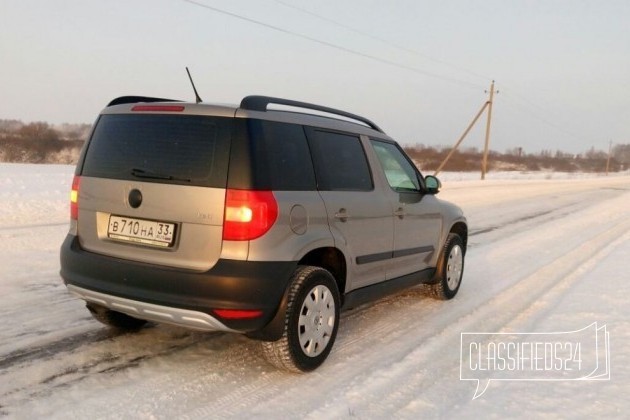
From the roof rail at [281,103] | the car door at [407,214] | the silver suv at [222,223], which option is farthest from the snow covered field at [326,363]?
the roof rail at [281,103]

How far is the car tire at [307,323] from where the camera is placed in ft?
10.8

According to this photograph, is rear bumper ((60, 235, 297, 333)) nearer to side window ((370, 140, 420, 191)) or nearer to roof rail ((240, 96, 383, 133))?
roof rail ((240, 96, 383, 133))

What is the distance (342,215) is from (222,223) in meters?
1.02

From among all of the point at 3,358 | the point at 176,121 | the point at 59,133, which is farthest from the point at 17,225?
the point at 59,133

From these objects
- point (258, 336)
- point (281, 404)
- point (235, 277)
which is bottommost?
point (281, 404)

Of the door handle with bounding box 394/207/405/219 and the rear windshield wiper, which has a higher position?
the rear windshield wiper

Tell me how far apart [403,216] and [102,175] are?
99.5 inches

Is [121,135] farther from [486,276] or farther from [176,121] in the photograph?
[486,276]

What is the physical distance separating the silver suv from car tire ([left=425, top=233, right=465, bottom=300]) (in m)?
1.69

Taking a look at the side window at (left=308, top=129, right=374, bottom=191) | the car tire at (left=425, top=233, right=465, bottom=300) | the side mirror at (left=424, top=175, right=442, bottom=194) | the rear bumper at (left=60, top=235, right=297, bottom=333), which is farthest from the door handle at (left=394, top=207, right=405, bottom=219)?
the rear bumper at (left=60, top=235, right=297, bottom=333)

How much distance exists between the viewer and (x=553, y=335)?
4270 mm

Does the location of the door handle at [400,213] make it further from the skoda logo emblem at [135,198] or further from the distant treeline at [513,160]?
the distant treeline at [513,160]

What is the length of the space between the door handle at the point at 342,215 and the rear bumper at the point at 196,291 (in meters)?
0.59

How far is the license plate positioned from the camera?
3176 mm
